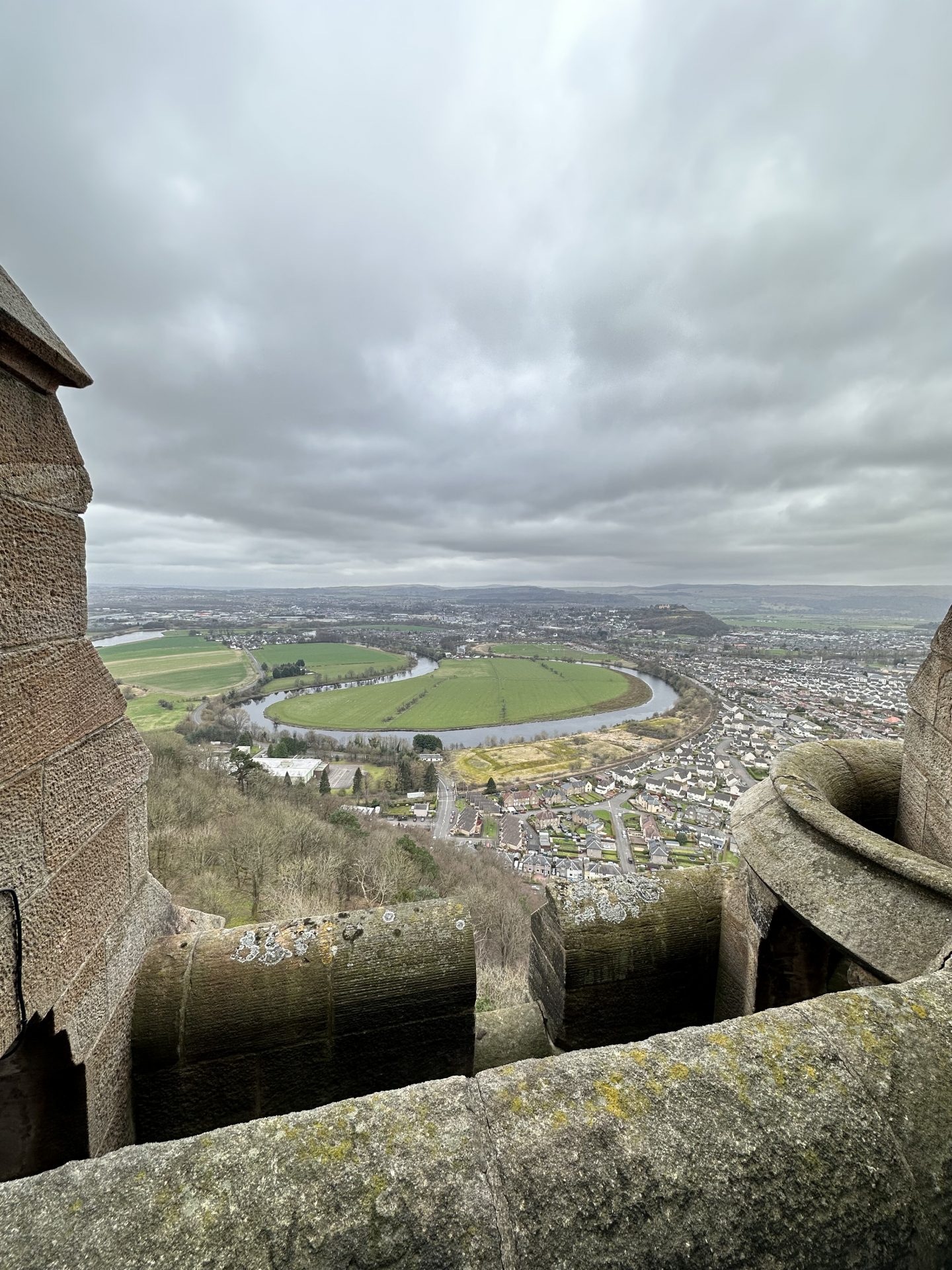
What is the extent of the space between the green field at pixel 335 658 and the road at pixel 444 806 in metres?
48.9

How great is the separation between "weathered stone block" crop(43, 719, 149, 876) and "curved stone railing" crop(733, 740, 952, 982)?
3.03 meters

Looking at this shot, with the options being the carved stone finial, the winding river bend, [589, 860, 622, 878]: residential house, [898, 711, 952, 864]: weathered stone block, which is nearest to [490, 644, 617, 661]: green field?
the winding river bend

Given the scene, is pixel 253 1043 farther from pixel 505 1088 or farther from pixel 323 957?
Result: pixel 505 1088

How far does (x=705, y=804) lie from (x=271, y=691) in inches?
2569

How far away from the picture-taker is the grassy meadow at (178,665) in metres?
69.6

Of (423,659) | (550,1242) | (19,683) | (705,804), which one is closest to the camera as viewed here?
(550,1242)

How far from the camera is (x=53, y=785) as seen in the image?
200 cm

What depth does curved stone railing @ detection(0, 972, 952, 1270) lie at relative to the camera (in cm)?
99

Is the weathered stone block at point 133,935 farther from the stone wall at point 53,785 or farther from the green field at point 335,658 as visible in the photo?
the green field at point 335,658

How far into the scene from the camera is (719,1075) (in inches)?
52.9

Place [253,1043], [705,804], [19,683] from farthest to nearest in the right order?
[705,804], [253,1043], [19,683]

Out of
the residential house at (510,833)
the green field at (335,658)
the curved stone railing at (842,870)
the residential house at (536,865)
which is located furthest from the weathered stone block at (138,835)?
the green field at (335,658)

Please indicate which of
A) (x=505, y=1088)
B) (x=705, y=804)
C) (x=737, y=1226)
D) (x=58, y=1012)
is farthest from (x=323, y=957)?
(x=705, y=804)

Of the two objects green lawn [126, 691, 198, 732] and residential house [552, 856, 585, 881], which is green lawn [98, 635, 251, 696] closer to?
green lawn [126, 691, 198, 732]
